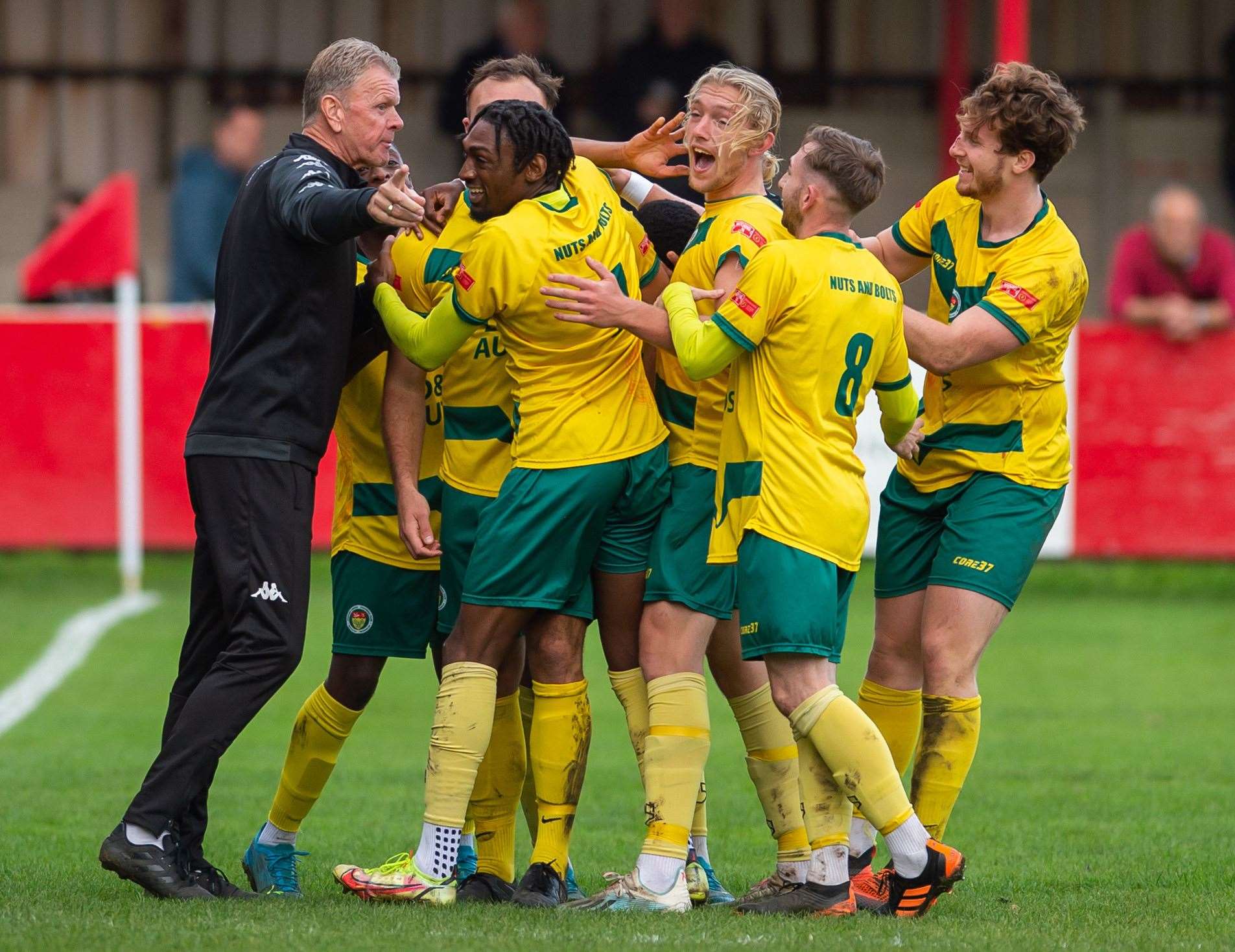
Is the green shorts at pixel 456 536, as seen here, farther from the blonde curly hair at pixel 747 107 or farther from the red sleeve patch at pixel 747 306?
the blonde curly hair at pixel 747 107

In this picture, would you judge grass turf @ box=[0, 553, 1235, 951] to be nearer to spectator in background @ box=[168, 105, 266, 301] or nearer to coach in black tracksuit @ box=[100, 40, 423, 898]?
coach in black tracksuit @ box=[100, 40, 423, 898]

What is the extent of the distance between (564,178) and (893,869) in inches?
82.4

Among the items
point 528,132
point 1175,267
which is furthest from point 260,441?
point 1175,267

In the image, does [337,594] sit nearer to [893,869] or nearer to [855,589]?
[893,869]

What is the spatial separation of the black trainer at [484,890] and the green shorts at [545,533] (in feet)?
2.61

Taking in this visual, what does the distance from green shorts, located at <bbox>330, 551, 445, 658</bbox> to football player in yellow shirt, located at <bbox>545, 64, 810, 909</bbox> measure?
2.52 feet

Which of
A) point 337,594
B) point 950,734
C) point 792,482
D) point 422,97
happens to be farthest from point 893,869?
point 422,97

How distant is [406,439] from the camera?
5488 mm

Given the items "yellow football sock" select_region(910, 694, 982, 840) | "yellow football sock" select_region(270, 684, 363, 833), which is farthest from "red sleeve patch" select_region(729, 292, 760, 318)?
"yellow football sock" select_region(270, 684, 363, 833)

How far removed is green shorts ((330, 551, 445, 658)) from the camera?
5699 mm

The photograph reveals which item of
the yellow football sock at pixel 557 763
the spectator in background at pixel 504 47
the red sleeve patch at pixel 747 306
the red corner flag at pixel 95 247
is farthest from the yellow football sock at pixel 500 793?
the spectator in background at pixel 504 47

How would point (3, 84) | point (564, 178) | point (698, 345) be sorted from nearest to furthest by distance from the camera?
point (698, 345), point (564, 178), point (3, 84)

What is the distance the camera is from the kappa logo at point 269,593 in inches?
204

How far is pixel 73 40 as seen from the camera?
61.0 feet
